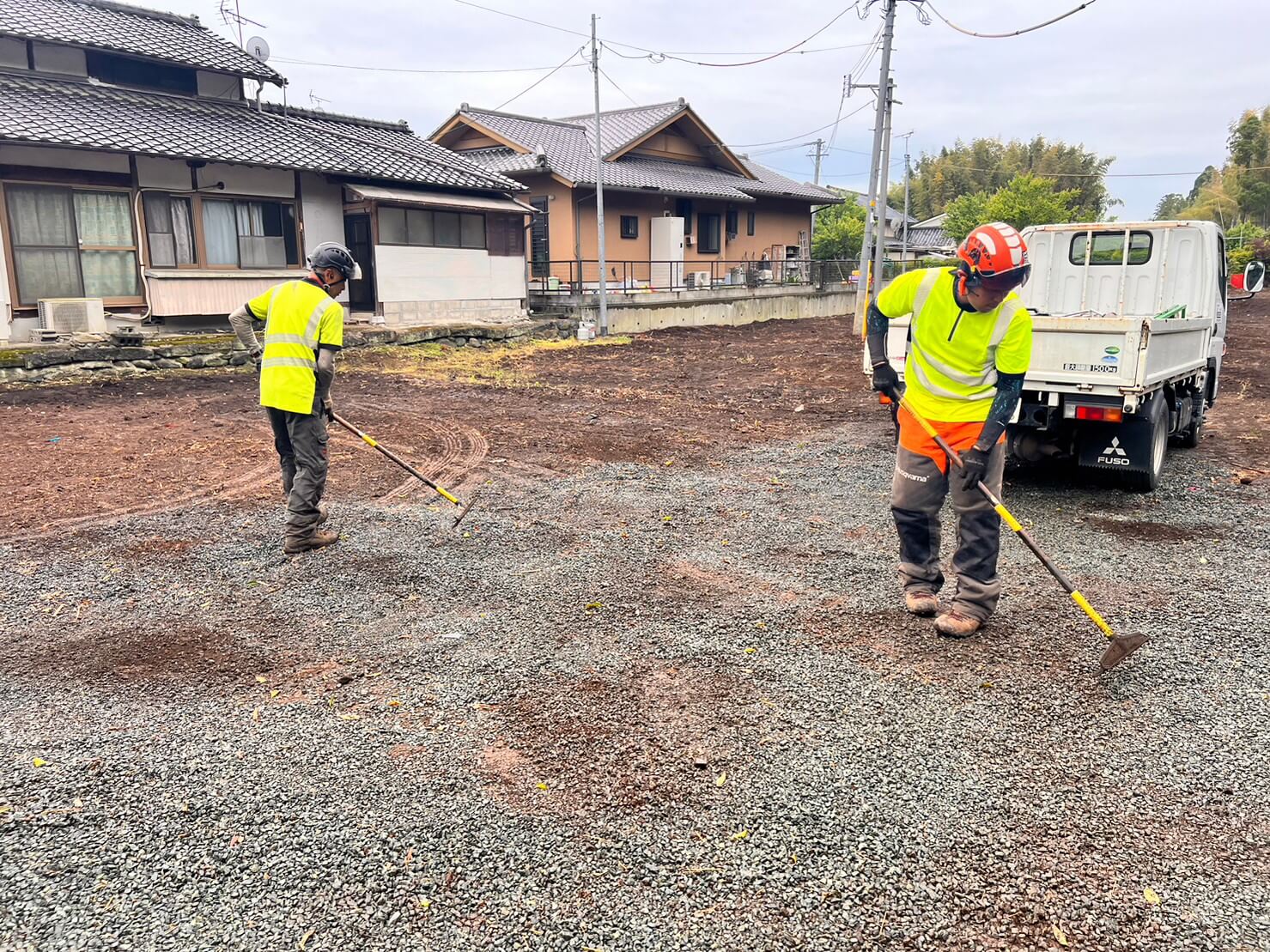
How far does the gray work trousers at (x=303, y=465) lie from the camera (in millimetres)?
5500

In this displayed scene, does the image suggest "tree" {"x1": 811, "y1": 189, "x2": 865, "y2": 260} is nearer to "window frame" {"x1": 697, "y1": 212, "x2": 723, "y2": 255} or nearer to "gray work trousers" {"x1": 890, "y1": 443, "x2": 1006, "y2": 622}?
"window frame" {"x1": 697, "y1": 212, "x2": 723, "y2": 255}

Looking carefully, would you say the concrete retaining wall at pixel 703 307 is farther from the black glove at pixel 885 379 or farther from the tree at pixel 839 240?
the black glove at pixel 885 379

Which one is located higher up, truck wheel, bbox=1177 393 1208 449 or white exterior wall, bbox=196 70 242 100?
white exterior wall, bbox=196 70 242 100

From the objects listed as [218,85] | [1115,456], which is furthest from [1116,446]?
[218,85]

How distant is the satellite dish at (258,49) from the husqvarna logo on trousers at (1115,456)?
57.9 ft

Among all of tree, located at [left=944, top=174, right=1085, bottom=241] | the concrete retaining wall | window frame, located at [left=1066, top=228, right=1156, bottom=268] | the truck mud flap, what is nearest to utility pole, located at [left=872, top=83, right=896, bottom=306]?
the concrete retaining wall

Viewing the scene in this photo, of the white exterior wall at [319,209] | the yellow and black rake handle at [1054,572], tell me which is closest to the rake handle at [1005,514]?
the yellow and black rake handle at [1054,572]

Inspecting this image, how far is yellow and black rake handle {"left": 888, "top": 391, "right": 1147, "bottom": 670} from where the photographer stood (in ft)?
12.4

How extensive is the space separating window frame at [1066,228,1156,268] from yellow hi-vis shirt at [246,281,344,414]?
746cm

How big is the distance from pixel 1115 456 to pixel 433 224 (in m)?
15.4

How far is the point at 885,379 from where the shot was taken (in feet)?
14.4

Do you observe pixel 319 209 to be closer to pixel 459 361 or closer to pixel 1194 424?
pixel 459 361

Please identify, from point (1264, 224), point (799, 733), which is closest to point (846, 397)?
point (799, 733)

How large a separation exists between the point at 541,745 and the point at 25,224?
46.3ft
